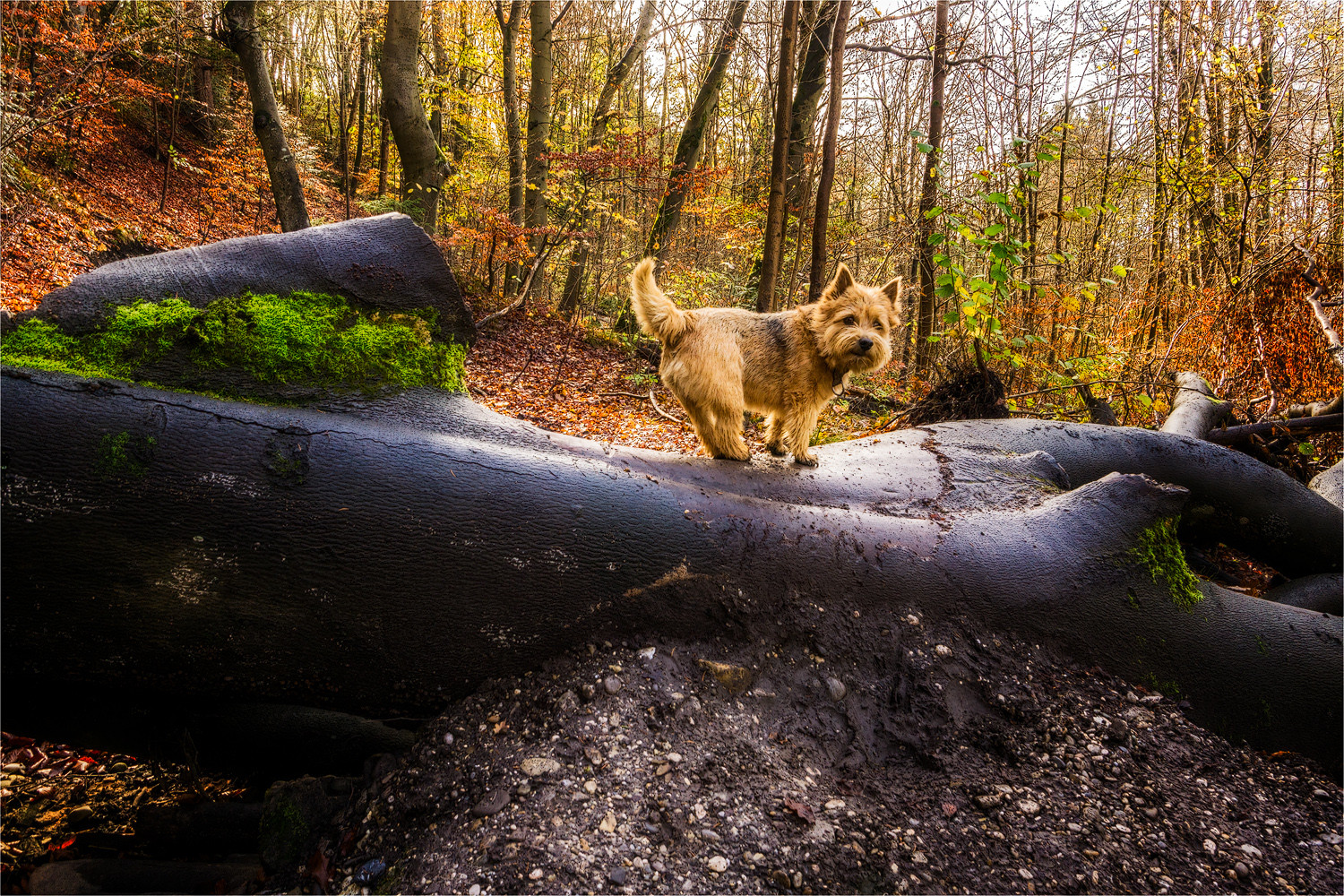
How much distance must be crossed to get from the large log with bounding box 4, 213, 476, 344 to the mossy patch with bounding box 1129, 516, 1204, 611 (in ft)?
12.3

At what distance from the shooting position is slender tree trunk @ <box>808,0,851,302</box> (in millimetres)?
7934

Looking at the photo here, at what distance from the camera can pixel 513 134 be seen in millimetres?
15312

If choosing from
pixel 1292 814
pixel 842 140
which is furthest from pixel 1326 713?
pixel 842 140

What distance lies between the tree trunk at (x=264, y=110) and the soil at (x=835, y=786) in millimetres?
9062

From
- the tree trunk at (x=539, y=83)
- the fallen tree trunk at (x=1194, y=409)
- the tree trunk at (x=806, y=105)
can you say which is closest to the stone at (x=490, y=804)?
the fallen tree trunk at (x=1194, y=409)

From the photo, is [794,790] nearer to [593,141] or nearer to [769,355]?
[769,355]

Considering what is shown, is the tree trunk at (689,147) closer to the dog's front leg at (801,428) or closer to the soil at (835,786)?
the dog's front leg at (801,428)

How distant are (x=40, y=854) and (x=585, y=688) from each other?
2.24 meters

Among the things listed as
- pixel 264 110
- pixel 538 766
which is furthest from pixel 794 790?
pixel 264 110

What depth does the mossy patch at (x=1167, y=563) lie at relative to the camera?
311 centimetres

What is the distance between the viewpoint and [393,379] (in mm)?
2869

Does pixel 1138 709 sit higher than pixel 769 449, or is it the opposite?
pixel 769 449

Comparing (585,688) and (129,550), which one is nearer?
(129,550)

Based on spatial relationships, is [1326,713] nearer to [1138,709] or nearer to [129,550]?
[1138,709]
